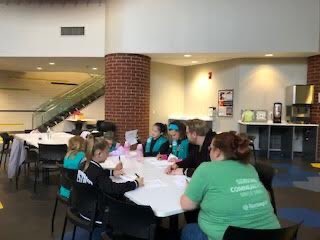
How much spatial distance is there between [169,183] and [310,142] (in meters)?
7.12

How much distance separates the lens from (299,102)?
28.2 feet

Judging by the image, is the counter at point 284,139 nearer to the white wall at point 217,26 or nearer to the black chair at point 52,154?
the white wall at point 217,26

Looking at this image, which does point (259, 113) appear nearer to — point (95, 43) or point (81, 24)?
point (95, 43)

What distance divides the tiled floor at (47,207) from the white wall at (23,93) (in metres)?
7.86

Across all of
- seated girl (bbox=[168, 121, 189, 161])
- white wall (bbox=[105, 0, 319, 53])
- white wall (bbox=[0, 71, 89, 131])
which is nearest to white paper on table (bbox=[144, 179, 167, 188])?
seated girl (bbox=[168, 121, 189, 161])

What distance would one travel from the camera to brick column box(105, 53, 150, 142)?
8469mm

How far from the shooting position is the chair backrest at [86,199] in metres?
2.67

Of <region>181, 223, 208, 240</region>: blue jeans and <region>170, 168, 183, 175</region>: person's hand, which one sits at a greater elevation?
<region>170, 168, 183, 175</region>: person's hand

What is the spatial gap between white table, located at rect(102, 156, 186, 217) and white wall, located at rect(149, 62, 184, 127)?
627 cm

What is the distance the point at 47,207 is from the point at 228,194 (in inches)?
131

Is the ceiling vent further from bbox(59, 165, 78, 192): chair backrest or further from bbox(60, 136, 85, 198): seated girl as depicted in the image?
bbox(59, 165, 78, 192): chair backrest

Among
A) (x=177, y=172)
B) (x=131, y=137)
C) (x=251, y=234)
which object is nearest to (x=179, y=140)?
(x=131, y=137)

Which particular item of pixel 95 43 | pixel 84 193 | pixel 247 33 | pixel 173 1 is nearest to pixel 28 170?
pixel 95 43

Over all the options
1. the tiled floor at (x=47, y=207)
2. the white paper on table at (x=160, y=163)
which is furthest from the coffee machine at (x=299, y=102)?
the white paper on table at (x=160, y=163)
